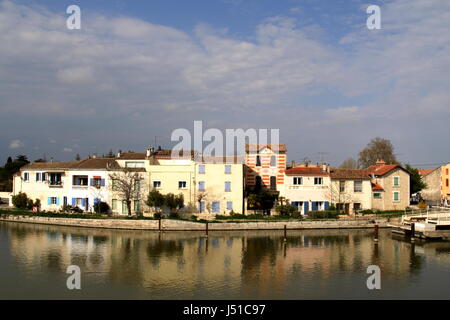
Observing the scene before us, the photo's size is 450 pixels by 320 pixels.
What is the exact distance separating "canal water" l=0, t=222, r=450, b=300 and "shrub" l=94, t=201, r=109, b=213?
4.95 m

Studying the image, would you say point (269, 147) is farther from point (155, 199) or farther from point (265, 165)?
point (155, 199)

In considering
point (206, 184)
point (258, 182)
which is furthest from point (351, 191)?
point (206, 184)

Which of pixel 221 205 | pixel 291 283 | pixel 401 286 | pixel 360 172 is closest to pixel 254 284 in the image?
pixel 291 283

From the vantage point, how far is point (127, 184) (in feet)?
129

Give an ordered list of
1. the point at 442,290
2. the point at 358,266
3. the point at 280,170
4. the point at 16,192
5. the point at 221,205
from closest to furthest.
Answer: the point at 442,290, the point at 358,266, the point at 221,205, the point at 280,170, the point at 16,192

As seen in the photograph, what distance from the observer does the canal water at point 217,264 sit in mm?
19266

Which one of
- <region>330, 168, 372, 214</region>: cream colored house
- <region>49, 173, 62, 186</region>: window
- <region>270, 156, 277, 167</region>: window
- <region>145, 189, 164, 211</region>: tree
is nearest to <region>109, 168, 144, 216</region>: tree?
<region>145, 189, 164, 211</region>: tree

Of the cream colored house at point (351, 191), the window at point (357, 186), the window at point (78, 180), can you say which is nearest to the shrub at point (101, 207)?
the window at point (78, 180)

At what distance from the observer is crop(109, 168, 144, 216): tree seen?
3953 centimetres

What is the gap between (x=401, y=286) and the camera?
20516 mm

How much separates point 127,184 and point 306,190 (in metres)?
17.4

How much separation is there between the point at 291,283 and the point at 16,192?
36.6 m

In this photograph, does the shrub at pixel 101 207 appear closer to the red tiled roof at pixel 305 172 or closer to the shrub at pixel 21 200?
the shrub at pixel 21 200

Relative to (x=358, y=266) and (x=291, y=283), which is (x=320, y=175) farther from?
(x=291, y=283)
